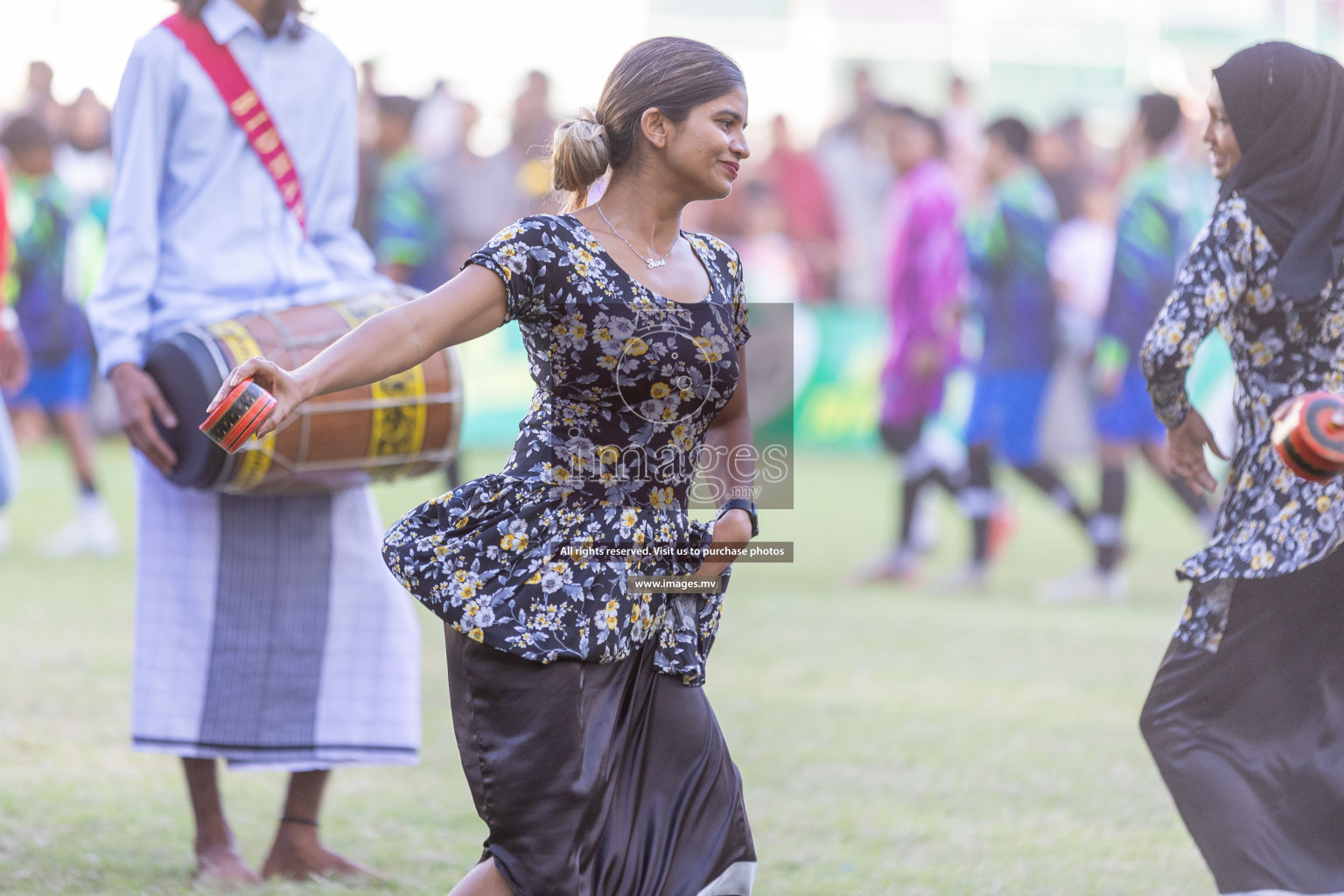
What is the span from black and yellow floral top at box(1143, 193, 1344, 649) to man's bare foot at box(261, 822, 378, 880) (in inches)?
78.8

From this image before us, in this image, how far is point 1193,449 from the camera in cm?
372

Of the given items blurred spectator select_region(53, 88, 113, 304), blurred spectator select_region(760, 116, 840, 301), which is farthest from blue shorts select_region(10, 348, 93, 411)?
blurred spectator select_region(760, 116, 840, 301)

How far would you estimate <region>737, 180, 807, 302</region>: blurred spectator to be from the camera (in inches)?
580

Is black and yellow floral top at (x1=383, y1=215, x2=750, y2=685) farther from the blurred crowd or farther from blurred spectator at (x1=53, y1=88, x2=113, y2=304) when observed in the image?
blurred spectator at (x1=53, y1=88, x2=113, y2=304)

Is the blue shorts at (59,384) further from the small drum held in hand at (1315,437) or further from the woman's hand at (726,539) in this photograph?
the small drum held in hand at (1315,437)

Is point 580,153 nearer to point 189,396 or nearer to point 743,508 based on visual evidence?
point 743,508

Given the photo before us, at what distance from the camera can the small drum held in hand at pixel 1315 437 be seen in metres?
2.99

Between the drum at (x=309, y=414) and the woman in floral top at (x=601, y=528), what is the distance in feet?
2.70

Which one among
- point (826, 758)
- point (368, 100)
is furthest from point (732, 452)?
point (368, 100)

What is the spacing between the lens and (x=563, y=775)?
120 inches

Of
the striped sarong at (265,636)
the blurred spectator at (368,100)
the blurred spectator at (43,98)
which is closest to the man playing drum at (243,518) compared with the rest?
the striped sarong at (265,636)

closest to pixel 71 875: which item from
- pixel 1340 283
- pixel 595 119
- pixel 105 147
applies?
pixel 595 119

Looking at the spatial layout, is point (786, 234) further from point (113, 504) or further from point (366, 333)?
point (366, 333)

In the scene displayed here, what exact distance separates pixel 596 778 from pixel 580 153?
3.76ft
